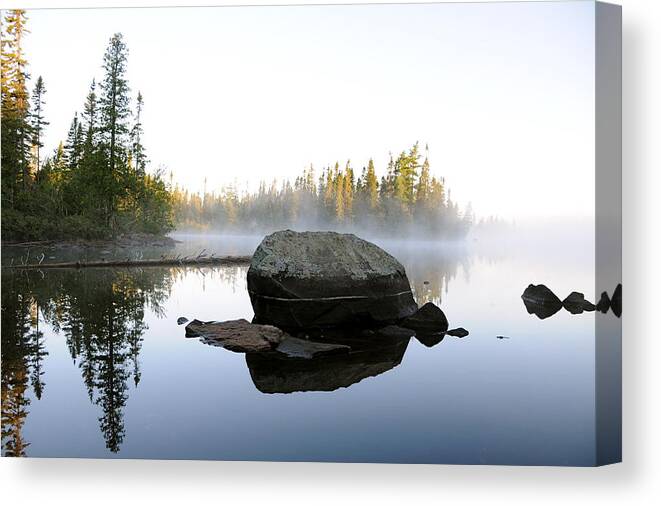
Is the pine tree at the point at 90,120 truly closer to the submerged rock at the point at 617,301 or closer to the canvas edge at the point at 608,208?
the canvas edge at the point at 608,208

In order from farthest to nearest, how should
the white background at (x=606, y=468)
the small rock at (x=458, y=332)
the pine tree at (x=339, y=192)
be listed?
the pine tree at (x=339, y=192) < the small rock at (x=458, y=332) < the white background at (x=606, y=468)

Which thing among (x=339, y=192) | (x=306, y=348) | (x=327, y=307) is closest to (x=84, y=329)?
(x=306, y=348)

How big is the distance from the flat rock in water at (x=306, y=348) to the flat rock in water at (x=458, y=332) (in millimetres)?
1656

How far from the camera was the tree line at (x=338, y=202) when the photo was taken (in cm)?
703

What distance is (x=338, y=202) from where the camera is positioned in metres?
8.32

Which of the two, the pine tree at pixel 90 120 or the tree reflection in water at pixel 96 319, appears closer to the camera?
the tree reflection in water at pixel 96 319

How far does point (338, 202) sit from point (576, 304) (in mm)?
3725

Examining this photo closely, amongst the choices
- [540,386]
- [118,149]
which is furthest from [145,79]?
[540,386]

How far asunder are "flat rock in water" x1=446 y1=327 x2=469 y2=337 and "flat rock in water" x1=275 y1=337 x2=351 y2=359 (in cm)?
166

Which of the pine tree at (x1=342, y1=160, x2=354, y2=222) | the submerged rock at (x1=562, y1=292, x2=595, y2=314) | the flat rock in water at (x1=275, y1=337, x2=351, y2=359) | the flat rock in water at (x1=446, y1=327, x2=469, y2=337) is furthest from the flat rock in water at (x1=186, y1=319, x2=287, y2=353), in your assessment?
the submerged rock at (x1=562, y1=292, x2=595, y2=314)

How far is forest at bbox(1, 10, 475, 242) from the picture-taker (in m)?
6.23

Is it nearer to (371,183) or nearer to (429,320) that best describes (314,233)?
(371,183)

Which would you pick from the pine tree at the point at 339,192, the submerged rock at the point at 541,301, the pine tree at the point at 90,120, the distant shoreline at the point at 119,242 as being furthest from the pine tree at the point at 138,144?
the submerged rock at the point at 541,301

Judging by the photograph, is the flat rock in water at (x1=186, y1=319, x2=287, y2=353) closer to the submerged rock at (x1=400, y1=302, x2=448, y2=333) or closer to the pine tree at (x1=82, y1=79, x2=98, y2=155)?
the submerged rock at (x1=400, y1=302, x2=448, y2=333)
